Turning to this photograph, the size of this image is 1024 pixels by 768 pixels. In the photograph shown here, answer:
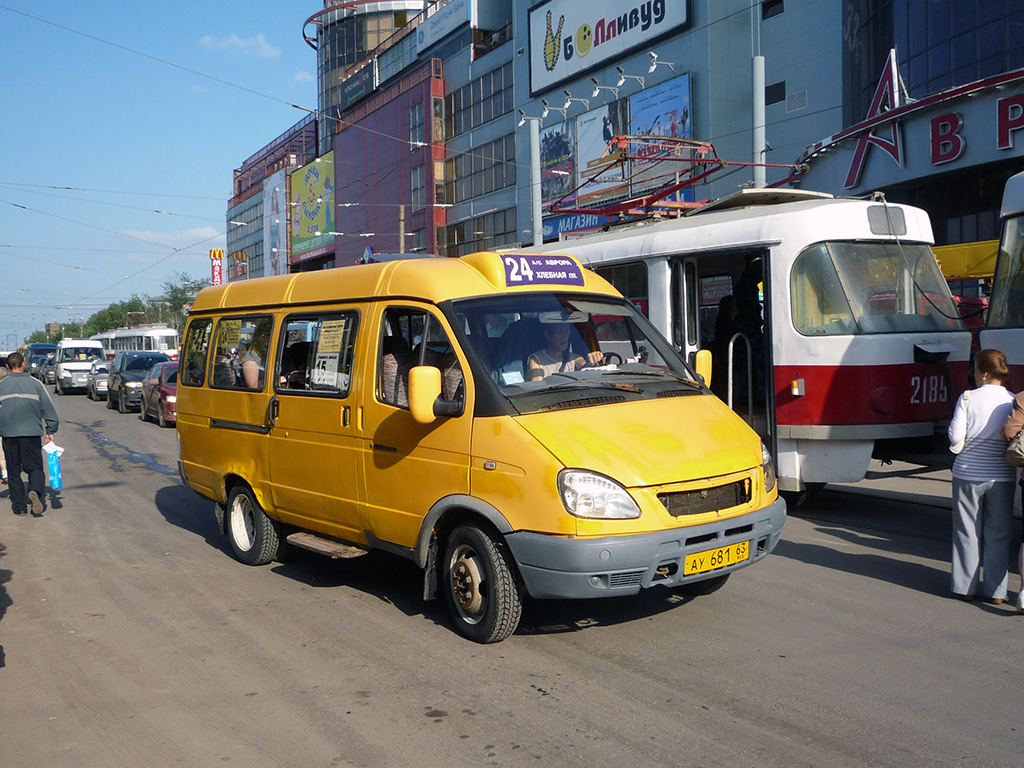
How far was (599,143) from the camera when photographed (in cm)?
3309

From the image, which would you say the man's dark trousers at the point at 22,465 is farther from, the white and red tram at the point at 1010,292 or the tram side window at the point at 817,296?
Result: the white and red tram at the point at 1010,292

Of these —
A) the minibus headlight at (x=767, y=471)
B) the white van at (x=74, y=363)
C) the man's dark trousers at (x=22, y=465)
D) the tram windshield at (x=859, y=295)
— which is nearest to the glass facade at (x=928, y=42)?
the tram windshield at (x=859, y=295)

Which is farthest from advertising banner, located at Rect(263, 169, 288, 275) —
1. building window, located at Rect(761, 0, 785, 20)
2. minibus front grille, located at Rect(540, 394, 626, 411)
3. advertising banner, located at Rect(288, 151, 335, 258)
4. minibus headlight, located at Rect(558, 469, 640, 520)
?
minibus headlight, located at Rect(558, 469, 640, 520)

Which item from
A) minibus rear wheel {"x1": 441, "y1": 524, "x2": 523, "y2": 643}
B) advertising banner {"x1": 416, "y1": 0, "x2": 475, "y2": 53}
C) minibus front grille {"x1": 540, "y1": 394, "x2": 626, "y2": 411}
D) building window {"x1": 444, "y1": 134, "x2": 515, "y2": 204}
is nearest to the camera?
minibus rear wheel {"x1": 441, "y1": 524, "x2": 523, "y2": 643}

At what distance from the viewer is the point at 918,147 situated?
19453 millimetres

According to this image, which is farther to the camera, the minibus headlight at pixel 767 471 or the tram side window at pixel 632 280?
the tram side window at pixel 632 280

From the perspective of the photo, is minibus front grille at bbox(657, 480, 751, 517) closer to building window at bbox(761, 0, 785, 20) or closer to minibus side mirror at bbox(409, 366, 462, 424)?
minibus side mirror at bbox(409, 366, 462, 424)

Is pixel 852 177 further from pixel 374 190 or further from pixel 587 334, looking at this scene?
pixel 374 190

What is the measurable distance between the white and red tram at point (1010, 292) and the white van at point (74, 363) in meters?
38.5

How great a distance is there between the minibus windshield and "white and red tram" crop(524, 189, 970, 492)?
2.90 meters

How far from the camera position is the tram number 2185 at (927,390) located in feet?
28.5

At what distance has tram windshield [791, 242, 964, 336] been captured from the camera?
8.77m

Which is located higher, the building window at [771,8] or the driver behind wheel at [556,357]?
the building window at [771,8]

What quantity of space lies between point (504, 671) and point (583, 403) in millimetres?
1560
